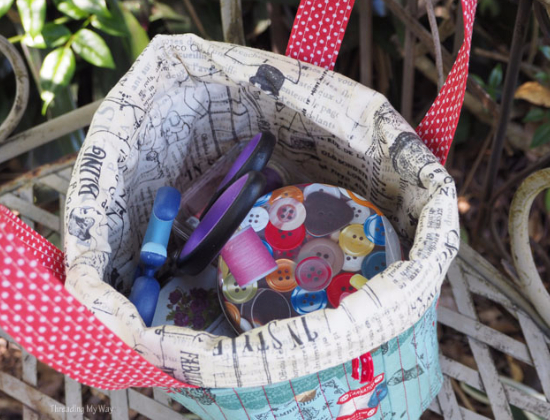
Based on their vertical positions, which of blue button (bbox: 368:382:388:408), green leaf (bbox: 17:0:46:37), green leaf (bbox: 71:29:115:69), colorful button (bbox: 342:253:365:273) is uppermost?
green leaf (bbox: 17:0:46:37)

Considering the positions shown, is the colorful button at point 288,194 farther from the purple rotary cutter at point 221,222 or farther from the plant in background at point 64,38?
the plant in background at point 64,38

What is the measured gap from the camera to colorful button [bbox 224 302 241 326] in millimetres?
425

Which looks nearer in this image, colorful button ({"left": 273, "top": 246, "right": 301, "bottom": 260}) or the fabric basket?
the fabric basket

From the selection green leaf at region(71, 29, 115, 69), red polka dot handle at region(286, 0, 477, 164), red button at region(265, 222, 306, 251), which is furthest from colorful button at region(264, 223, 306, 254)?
green leaf at region(71, 29, 115, 69)

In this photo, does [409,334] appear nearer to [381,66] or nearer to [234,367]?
[234,367]

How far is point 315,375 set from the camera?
14.0 inches

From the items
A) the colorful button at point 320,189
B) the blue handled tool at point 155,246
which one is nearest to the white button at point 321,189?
the colorful button at point 320,189

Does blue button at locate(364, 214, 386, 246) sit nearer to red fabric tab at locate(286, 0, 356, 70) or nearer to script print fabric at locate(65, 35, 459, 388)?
script print fabric at locate(65, 35, 459, 388)

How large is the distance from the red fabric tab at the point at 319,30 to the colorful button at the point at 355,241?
0.14 m

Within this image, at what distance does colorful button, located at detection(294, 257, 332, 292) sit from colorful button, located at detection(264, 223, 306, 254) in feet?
0.06

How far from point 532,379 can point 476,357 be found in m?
0.17

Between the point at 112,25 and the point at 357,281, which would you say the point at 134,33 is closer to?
the point at 112,25

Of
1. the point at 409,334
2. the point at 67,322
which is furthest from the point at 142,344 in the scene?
the point at 409,334

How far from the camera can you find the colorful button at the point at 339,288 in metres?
0.42
